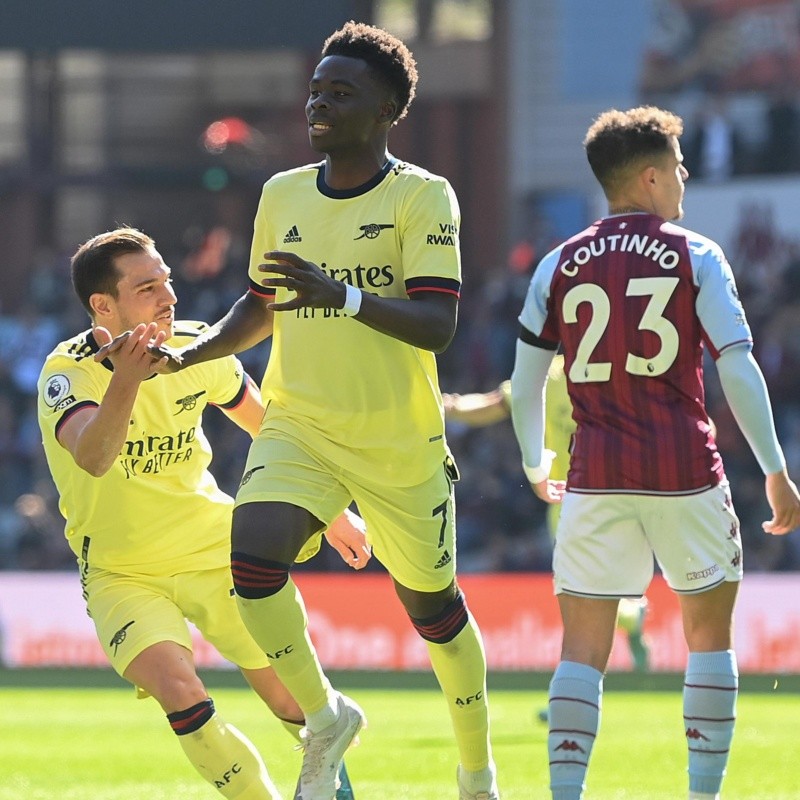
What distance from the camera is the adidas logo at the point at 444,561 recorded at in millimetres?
5617

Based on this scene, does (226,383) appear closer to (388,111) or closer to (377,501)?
(377,501)

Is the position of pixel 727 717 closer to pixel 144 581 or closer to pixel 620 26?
pixel 144 581

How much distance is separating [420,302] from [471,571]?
37.9ft

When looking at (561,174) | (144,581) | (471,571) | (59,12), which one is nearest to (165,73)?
(59,12)

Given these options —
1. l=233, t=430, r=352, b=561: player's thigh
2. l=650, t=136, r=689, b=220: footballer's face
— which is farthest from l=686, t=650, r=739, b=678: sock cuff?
l=650, t=136, r=689, b=220: footballer's face

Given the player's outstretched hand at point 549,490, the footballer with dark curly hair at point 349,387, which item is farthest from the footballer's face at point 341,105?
the player's outstretched hand at point 549,490

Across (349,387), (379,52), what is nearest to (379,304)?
(349,387)

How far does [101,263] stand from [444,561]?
1.55 metres

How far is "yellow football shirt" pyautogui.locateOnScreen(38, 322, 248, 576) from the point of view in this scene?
231 inches

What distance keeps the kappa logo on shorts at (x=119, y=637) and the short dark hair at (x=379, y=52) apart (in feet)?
6.28

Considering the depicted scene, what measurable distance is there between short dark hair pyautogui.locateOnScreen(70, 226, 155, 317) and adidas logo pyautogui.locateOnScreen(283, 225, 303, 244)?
58cm

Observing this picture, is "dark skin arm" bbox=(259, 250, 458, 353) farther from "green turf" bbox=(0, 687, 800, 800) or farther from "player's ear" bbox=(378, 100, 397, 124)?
"green turf" bbox=(0, 687, 800, 800)

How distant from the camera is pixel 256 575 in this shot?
5316mm

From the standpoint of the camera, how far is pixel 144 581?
5.87 meters
